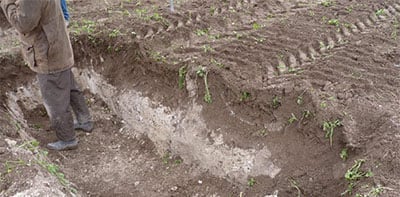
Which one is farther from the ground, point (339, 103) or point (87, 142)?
point (339, 103)

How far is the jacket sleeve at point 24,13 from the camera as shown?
3572 millimetres

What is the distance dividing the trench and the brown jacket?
1087 mm

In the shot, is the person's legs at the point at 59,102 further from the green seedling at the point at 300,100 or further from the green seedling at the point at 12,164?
the green seedling at the point at 300,100

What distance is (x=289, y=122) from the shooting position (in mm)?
3879

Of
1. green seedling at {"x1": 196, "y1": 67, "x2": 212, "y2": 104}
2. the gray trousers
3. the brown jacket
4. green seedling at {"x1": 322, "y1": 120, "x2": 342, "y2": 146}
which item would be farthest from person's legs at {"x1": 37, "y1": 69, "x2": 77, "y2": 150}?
green seedling at {"x1": 322, "y1": 120, "x2": 342, "y2": 146}

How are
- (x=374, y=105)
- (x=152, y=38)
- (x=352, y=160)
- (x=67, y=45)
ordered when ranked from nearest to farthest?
1. (x=352, y=160)
2. (x=374, y=105)
3. (x=67, y=45)
4. (x=152, y=38)

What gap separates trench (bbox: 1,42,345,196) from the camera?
147 inches

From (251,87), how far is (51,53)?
210 cm

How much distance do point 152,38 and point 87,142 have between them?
5.18 feet

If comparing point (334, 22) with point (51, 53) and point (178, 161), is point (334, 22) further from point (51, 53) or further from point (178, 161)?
point (51, 53)

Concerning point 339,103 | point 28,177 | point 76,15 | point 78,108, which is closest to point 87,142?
point 78,108

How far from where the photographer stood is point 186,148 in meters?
4.40

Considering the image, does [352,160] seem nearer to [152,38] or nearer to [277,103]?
[277,103]

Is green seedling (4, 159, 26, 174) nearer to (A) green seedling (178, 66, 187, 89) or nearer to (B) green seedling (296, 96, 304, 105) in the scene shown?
(A) green seedling (178, 66, 187, 89)
